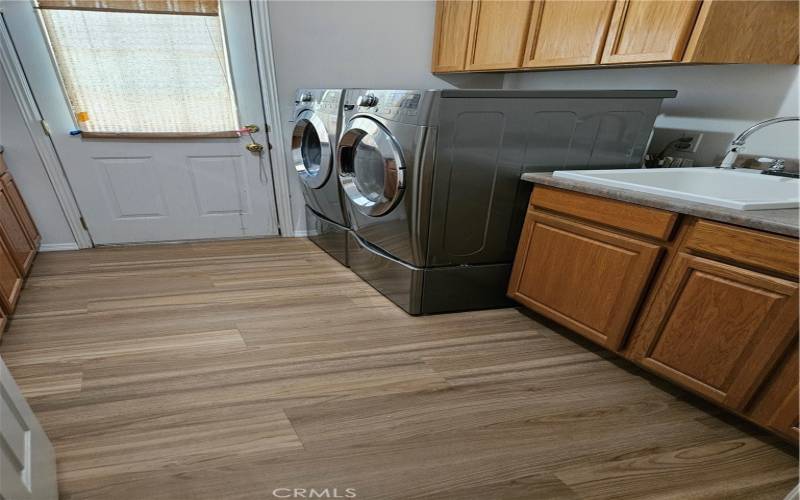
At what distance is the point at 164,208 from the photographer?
2.55m

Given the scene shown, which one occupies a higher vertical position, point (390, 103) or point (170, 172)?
point (390, 103)

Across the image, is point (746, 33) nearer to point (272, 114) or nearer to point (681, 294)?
point (681, 294)

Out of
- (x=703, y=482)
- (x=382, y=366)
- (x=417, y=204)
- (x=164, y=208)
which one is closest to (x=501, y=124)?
(x=417, y=204)

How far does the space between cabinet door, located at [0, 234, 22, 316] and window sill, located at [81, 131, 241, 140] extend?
816 millimetres

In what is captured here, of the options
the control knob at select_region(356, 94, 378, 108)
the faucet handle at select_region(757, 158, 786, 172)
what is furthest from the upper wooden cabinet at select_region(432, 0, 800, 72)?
the control knob at select_region(356, 94, 378, 108)

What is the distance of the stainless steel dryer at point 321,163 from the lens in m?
2.02

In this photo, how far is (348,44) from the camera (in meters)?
2.42

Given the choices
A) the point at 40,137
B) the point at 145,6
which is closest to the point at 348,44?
the point at 145,6

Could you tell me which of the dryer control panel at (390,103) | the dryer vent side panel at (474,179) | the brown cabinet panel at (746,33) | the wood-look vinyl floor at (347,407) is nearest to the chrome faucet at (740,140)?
the brown cabinet panel at (746,33)

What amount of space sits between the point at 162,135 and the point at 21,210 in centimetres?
92

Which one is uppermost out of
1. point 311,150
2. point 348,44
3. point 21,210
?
point 348,44

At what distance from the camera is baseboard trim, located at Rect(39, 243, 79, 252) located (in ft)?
7.95

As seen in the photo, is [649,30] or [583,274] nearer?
[649,30]

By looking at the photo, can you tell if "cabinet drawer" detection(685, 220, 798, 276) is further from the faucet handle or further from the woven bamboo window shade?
the woven bamboo window shade
